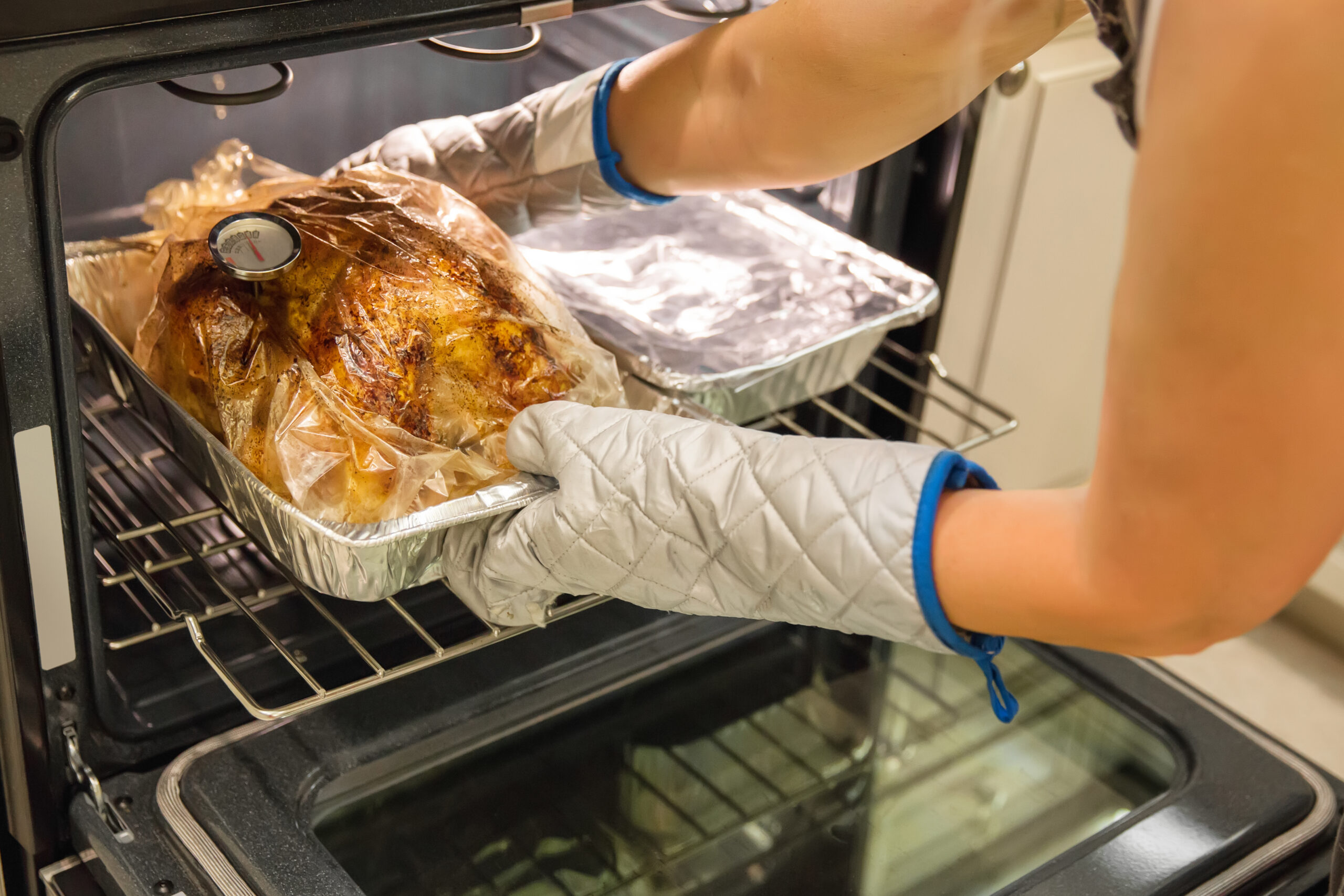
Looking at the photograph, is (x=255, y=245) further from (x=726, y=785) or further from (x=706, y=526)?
(x=726, y=785)

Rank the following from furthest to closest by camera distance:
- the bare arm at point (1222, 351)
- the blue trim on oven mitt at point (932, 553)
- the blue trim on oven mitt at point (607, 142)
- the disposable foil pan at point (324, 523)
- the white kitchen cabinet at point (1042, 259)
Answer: the white kitchen cabinet at point (1042, 259) → the blue trim on oven mitt at point (607, 142) → the disposable foil pan at point (324, 523) → the blue trim on oven mitt at point (932, 553) → the bare arm at point (1222, 351)

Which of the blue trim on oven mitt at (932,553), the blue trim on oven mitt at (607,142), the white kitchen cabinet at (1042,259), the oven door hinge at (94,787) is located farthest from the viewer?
the white kitchen cabinet at (1042,259)

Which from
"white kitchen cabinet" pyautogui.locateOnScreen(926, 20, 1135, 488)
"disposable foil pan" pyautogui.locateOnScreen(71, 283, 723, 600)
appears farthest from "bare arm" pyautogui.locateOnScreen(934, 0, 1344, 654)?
"white kitchen cabinet" pyautogui.locateOnScreen(926, 20, 1135, 488)

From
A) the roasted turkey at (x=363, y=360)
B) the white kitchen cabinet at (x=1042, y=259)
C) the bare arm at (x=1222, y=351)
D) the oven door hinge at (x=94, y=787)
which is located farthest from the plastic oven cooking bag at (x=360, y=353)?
the white kitchen cabinet at (x=1042, y=259)

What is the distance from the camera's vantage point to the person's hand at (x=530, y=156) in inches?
39.2

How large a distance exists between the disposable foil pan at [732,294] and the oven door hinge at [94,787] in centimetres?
49

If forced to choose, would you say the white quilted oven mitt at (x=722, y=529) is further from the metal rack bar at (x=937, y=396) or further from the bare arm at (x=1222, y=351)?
the metal rack bar at (x=937, y=396)

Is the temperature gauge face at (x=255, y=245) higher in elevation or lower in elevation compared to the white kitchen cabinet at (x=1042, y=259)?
higher

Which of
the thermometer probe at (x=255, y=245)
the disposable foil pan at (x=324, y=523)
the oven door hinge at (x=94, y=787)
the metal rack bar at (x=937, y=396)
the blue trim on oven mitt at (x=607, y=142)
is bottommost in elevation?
the oven door hinge at (x=94, y=787)

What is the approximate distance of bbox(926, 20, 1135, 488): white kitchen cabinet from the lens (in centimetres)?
130

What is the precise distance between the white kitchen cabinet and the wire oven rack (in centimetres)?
23

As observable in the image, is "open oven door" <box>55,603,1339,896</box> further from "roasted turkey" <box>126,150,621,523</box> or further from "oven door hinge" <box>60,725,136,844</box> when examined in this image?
"roasted turkey" <box>126,150,621,523</box>

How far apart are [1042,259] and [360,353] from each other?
0.91 meters

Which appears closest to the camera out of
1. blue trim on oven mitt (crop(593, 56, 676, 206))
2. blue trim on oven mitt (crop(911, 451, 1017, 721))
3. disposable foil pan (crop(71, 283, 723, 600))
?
blue trim on oven mitt (crop(911, 451, 1017, 721))
